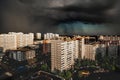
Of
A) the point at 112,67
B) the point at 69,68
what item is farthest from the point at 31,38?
the point at 112,67

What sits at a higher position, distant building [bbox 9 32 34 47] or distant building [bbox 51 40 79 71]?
distant building [bbox 9 32 34 47]

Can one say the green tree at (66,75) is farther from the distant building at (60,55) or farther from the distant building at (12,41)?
the distant building at (12,41)

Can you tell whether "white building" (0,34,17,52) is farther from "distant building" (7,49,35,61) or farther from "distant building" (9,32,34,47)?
"distant building" (7,49,35,61)

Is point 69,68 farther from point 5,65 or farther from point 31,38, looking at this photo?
point 31,38

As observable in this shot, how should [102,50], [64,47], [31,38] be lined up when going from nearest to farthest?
[64,47], [102,50], [31,38]

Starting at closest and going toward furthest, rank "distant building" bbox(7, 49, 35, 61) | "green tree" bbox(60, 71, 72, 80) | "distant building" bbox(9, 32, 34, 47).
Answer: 1. "green tree" bbox(60, 71, 72, 80)
2. "distant building" bbox(7, 49, 35, 61)
3. "distant building" bbox(9, 32, 34, 47)

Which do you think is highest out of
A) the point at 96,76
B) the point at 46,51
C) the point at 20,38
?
the point at 20,38

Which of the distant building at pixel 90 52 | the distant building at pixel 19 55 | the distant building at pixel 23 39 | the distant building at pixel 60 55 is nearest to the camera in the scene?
the distant building at pixel 60 55

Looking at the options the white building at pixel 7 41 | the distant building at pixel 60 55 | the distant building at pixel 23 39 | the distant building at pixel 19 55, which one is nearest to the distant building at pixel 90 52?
the distant building at pixel 60 55

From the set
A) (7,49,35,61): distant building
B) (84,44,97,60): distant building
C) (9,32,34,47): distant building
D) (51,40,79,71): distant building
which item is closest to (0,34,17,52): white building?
(9,32,34,47): distant building

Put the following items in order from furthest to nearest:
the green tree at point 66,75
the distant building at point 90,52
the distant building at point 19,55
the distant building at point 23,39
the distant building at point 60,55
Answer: the distant building at point 23,39
the distant building at point 90,52
the distant building at point 19,55
the distant building at point 60,55
the green tree at point 66,75

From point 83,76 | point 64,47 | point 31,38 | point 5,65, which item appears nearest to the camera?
point 83,76
